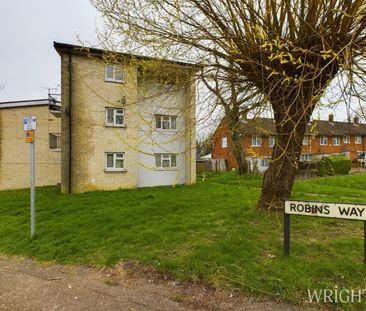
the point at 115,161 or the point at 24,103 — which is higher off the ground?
the point at 24,103

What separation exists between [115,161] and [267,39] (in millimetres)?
13460

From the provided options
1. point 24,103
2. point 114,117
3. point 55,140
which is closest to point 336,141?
point 114,117

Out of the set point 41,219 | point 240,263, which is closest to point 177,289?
point 240,263

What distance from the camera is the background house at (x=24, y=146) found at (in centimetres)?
2098

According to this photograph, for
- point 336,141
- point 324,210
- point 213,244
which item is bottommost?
point 213,244

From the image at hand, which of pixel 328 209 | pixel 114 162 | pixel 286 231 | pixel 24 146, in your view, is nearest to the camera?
pixel 328 209

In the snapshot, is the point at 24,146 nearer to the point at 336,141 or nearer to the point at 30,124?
the point at 30,124

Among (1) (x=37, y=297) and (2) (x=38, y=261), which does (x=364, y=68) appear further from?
(2) (x=38, y=261)

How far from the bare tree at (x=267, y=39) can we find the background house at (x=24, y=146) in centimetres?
1657

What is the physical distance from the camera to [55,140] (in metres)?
22.2

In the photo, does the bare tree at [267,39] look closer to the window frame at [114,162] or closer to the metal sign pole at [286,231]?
the metal sign pole at [286,231]

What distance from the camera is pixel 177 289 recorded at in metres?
4.41

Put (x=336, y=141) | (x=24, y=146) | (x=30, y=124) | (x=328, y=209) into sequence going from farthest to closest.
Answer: (x=336, y=141) < (x=24, y=146) < (x=30, y=124) < (x=328, y=209)

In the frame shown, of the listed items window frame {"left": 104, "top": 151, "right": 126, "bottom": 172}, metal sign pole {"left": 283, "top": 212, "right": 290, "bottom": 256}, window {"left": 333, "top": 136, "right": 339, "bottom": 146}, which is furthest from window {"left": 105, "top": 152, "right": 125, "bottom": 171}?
window {"left": 333, "top": 136, "right": 339, "bottom": 146}
